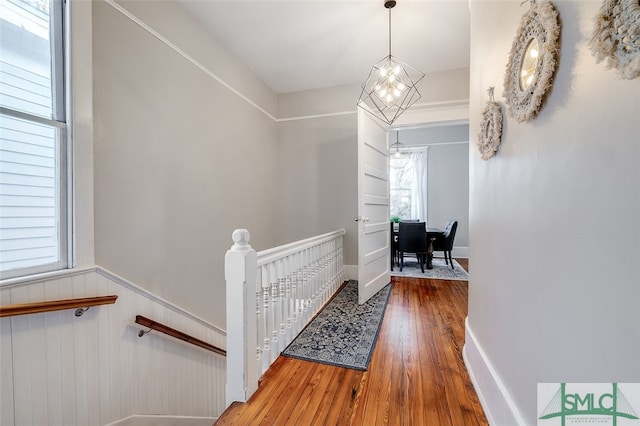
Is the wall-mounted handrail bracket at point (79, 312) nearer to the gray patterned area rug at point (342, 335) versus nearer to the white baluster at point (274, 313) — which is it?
the white baluster at point (274, 313)

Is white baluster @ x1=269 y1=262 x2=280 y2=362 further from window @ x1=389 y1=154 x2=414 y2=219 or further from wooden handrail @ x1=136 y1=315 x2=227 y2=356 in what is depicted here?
window @ x1=389 y1=154 x2=414 y2=219

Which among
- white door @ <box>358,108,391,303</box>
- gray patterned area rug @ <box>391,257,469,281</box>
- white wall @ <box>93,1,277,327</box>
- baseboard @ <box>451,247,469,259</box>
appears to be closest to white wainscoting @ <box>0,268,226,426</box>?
white wall @ <box>93,1,277,327</box>

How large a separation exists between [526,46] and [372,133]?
2038mm

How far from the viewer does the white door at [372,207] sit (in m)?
2.72

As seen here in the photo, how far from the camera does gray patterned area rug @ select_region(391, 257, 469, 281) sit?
3.93m

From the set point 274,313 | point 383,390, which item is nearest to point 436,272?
point 383,390

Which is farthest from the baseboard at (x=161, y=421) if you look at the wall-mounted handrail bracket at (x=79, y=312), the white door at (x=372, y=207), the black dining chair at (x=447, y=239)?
the black dining chair at (x=447, y=239)

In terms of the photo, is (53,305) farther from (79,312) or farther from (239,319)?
(239,319)

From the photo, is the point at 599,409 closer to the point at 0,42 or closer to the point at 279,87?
the point at 0,42

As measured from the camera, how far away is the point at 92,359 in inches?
63.3

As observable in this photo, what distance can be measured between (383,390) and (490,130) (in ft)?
5.06

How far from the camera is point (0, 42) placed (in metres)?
1.34

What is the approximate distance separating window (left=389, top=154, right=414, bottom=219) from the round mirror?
533 cm

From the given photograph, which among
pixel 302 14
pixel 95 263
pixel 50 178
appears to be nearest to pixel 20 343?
pixel 95 263
